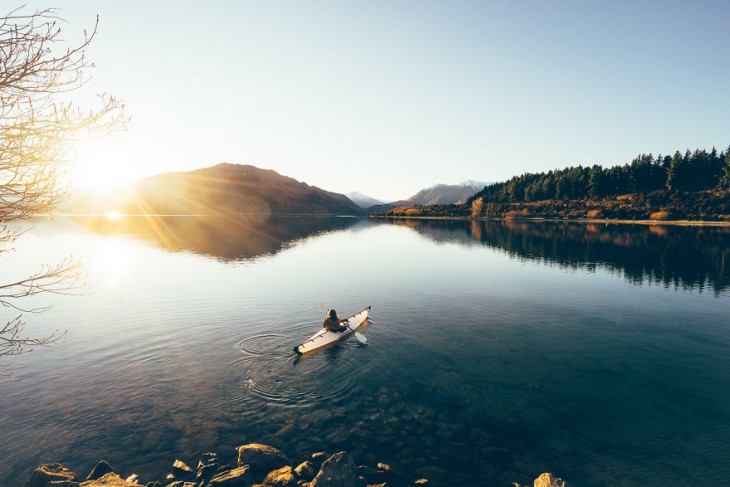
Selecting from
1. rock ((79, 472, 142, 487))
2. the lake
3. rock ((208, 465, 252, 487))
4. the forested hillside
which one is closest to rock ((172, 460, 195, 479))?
the lake

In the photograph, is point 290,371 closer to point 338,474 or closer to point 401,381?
point 401,381

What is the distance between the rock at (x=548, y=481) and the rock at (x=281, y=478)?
931cm

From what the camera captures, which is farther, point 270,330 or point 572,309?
point 572,309

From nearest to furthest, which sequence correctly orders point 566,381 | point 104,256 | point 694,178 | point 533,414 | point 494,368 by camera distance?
point 533,414 < point 566,381 < point 494,368 < point 104,256 < point 694,178

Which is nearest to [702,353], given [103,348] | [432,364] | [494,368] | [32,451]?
[494,368]

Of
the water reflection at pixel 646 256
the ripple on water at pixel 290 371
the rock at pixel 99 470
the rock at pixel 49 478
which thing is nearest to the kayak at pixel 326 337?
the ripple on water at pixel 290 371

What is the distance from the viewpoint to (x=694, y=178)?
17075cm

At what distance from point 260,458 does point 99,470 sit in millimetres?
6292

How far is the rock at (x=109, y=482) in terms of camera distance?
41.8 ft

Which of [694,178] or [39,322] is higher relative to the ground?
[694,178]

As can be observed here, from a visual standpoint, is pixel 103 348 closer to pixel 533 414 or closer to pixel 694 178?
pixel 533 414

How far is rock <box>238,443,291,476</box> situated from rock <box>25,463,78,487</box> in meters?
5.91

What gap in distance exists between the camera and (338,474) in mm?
13000

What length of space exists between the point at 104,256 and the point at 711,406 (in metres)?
91.4
